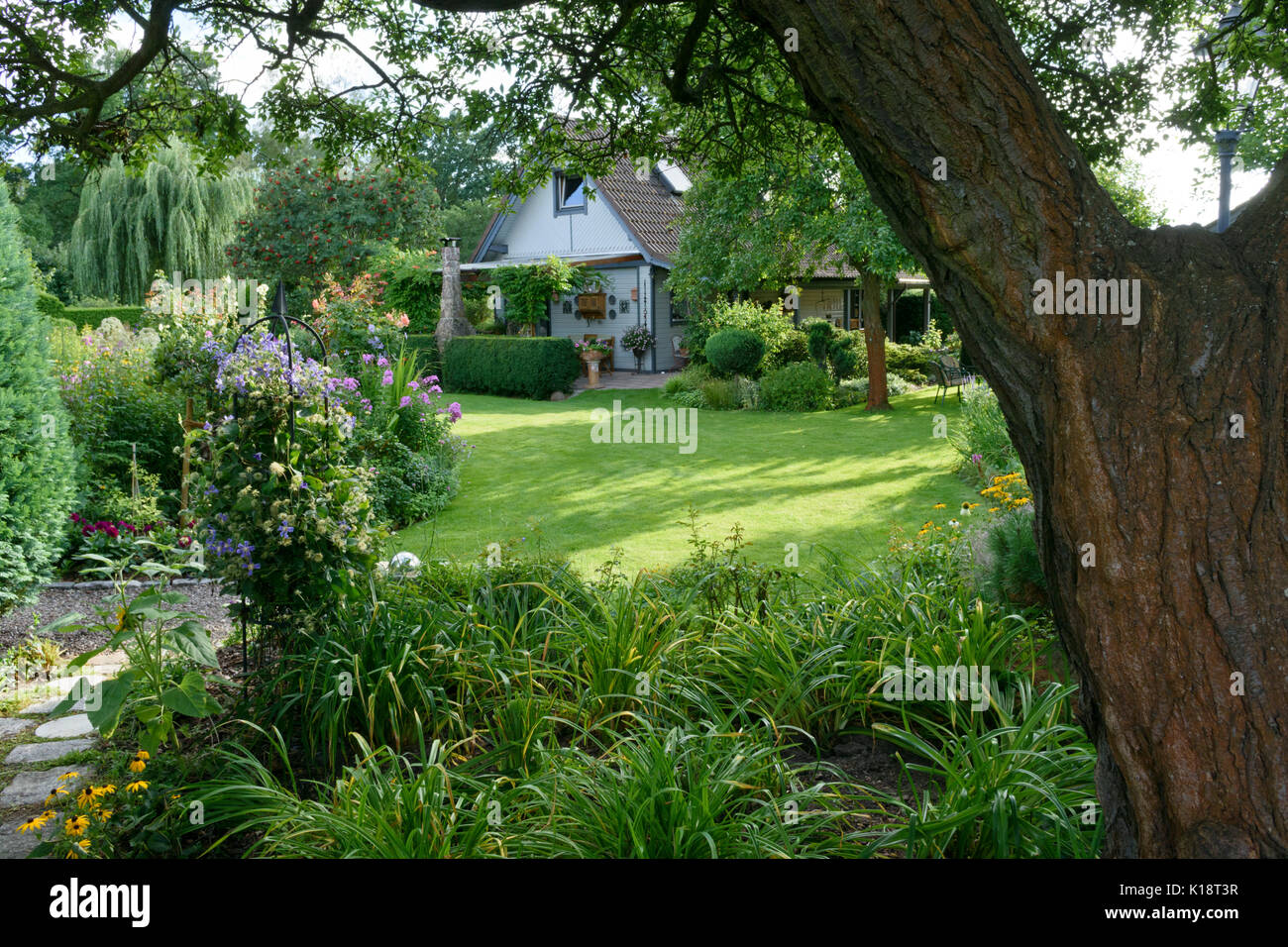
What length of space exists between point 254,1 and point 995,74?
203 inches

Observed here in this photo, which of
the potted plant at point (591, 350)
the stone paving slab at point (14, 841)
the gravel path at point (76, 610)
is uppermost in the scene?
the potted plant at point (591, 350)

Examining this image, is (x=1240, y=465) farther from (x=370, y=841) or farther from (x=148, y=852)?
(x=148, y=852)

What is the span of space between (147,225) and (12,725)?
75.7 ft

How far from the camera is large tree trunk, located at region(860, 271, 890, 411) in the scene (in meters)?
18.2

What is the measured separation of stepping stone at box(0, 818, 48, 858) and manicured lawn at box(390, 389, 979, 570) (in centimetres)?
323

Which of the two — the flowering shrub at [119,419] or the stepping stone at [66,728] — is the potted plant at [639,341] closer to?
the flowering shrub at [119,419]

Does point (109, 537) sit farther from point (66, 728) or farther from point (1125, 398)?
point (1125, 398)

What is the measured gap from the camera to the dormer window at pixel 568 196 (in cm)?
2670

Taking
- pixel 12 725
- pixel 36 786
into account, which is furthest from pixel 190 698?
pixel 12 725

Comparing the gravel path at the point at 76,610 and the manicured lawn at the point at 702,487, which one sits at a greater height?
the manicured lawn at the point at 702,487

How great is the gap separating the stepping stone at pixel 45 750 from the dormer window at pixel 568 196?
2371cm

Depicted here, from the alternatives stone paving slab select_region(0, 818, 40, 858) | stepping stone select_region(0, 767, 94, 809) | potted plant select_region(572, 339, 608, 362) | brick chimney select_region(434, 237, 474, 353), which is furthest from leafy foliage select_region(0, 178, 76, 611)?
brick chimney select_region(434, 237, 474, 353)

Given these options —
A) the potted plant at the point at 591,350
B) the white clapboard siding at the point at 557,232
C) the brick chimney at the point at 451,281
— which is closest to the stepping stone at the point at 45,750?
the potted plant at the point at 591,350

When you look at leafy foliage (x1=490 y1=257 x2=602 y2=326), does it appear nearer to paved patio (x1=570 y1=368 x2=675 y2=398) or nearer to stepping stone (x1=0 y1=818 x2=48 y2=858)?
paved patio (x1=570 y1=368 x2=675 y2=398)
